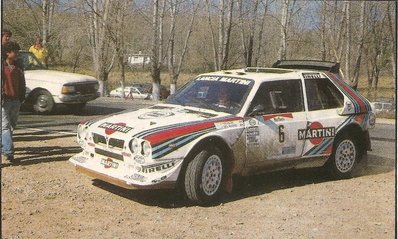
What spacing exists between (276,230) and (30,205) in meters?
2.27

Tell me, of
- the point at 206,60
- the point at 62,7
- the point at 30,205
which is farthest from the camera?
the point at 206,60

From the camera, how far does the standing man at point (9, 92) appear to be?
575 cm

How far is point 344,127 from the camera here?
614 cm

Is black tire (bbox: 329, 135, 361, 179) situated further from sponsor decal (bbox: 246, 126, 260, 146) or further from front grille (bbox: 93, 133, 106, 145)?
front grille (bbox: 93, 133, 106, 145)

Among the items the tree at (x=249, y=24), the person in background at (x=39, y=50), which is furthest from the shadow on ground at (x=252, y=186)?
the tree at (x=249, y=24)

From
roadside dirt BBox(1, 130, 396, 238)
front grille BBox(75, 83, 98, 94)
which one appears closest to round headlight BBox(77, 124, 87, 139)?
roadside dirt BBox(1, 130, 396, 238)

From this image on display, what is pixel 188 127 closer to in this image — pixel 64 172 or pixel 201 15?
pixel 64 172

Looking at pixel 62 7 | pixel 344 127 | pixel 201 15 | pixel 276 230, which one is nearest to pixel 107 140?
pixel 276 230

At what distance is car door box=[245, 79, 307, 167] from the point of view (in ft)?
17.2

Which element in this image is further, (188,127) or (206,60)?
(206,60)

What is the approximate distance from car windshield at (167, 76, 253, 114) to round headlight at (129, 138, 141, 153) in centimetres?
115

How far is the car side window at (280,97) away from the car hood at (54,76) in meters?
5.99

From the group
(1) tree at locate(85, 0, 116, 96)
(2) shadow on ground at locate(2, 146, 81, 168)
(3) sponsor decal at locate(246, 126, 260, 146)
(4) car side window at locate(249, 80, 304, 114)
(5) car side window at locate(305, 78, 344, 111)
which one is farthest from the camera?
(1) tree at locate(85, 0, 116, 96)

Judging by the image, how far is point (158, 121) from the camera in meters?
4.84
